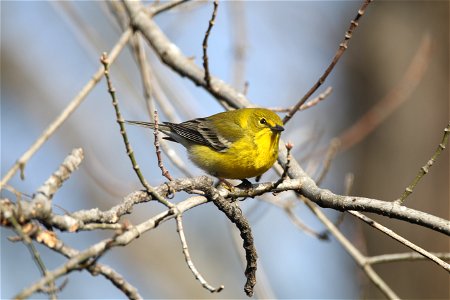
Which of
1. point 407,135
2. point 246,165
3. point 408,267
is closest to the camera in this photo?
point 246,165

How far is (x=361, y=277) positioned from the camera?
20.3 feet

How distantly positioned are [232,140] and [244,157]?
472 mm

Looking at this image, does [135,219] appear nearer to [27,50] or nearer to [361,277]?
[27,50]

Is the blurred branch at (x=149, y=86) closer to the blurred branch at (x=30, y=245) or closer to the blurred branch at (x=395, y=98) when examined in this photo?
the blurred branch at (x=395, y=98)

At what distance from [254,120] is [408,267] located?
4.72 meters

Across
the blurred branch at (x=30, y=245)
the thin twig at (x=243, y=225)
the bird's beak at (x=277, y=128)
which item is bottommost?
the blurred branch at (x=30, y=245)

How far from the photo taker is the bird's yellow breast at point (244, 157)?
17.8 feet

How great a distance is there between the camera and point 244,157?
557 cm

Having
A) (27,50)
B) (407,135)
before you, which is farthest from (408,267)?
(27,50)

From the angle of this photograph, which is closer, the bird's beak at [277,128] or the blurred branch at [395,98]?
the bird's beak at [277,128]

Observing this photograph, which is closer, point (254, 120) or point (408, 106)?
point (254, 120)

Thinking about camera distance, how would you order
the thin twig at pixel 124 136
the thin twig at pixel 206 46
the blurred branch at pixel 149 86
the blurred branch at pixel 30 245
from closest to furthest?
1. the blurred branch at pixel 30 245
2. the thin twig at pixel 124 136
3. the thin twig at pixel 206 46
4. the blurred branch at pixel 149 86

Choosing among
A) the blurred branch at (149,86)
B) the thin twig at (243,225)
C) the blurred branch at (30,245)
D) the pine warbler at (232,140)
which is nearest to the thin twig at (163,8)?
the blurred branch at (149,86)

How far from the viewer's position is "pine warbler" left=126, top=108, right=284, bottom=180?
551 centimetres
